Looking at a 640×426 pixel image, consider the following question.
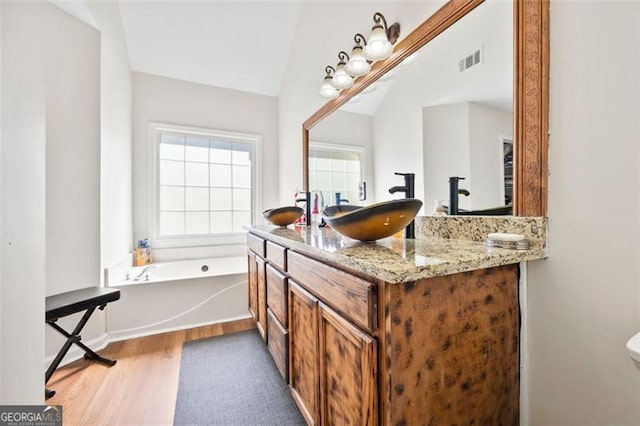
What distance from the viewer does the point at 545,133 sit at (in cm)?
77

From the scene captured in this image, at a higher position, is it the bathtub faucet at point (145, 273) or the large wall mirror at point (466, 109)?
the large wall mirror at point (466, 109)

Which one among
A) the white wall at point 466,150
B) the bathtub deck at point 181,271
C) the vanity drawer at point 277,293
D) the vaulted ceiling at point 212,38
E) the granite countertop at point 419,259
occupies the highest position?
the vaulted ceiling at point 212,38

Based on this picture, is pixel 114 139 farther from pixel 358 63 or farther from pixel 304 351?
pixel 304 351

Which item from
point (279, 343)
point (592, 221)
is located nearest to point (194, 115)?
point (279, 343)

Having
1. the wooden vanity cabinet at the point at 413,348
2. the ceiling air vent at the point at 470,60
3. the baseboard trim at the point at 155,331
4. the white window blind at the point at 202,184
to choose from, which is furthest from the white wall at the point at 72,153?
the ceiling air vent at the point at 470,60

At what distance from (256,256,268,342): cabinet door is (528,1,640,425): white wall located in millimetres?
1361

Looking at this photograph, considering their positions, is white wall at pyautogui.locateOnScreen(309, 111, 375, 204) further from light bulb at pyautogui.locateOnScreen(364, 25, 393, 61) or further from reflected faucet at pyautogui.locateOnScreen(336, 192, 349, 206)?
light bulb at pyautogui.locateOnScreen(364, 25, 393, 61)

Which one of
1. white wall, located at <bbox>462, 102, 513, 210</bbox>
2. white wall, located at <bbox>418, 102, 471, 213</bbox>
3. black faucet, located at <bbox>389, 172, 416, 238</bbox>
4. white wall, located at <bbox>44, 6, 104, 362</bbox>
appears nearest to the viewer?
white wall, located at <bbox>462, 102, 513, 210</bbox>

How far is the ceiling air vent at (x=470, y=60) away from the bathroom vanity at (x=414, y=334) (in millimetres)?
699

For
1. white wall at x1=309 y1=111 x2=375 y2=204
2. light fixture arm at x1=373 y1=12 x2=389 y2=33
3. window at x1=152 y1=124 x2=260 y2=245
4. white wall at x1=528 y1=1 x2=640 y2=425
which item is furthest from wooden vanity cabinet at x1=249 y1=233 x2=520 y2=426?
window at x1=152 y1=124 x2=260 y2=245

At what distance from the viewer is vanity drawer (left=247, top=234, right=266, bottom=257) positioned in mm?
1662

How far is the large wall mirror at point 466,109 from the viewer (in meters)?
0.80

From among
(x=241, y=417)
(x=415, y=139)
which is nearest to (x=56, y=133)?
(x=241, y=417)

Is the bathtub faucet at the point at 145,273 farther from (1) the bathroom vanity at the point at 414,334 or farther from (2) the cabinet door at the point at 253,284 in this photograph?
(1) the bathroom vanity at the point at 414,334
